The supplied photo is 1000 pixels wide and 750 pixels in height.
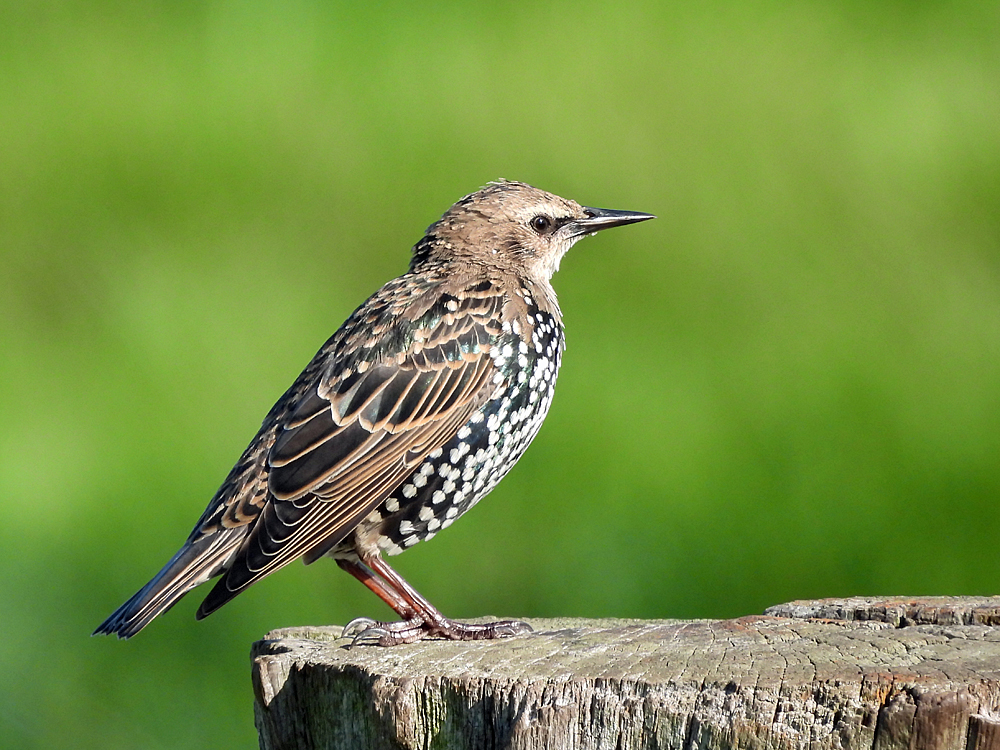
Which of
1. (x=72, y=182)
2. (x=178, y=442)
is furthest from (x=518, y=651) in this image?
(x=72, y=182)

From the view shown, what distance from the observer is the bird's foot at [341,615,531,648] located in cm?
416

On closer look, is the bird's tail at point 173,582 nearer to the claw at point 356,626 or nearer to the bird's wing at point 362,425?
the bird's wing at point 362,425

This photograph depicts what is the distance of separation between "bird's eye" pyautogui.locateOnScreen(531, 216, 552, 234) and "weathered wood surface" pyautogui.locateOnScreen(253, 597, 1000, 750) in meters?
1.90

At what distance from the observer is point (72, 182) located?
972cm

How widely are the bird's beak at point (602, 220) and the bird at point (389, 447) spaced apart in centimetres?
50

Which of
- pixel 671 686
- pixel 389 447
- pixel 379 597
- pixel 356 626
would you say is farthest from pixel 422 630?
pixel 671 686

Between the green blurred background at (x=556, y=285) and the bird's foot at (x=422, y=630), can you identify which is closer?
the bird's foot at (x=422, y=630)

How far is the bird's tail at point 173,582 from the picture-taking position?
4164mm

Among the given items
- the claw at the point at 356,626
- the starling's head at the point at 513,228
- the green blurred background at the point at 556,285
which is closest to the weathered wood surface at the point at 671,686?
the claw at the point at 356,626

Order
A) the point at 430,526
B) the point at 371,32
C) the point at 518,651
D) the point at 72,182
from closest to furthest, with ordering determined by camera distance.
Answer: the point at 518,651 → the point at 430,526 → the point at 72,182 → the point at 371,32

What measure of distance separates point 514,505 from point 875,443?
2.18 m

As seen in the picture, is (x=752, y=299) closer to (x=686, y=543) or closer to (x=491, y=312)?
(x=686, y=543)

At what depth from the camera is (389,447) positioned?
4520 mm

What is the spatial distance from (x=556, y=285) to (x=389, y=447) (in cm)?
468
